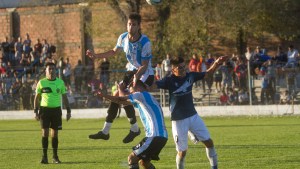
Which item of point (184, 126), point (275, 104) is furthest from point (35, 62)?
point (184, 126)

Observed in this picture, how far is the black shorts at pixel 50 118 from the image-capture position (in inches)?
754

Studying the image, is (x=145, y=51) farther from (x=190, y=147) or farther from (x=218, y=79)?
(x=218, y=79)

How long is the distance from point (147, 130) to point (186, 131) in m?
1.49

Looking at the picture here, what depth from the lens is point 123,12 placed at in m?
48.1

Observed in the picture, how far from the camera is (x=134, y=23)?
14.6 m

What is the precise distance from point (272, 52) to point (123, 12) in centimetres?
921

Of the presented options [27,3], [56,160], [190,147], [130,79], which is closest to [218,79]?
[190,147]

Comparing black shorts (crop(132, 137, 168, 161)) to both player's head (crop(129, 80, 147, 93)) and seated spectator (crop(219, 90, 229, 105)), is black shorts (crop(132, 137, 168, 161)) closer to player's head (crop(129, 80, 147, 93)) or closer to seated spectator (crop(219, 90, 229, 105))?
player's head (crop(129, 80, 147, 93))

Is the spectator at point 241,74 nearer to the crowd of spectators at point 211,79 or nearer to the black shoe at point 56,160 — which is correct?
the crowd of spectators at point 211,79

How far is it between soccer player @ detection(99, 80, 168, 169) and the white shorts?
1296 mm

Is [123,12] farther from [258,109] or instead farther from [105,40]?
[258,109]

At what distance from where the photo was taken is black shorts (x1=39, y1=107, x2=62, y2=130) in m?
19.2

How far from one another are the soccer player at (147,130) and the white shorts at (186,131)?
130cm

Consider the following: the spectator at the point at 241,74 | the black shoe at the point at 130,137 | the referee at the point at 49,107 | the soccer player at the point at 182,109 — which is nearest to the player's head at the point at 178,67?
the soccer player at the point at 182,109
